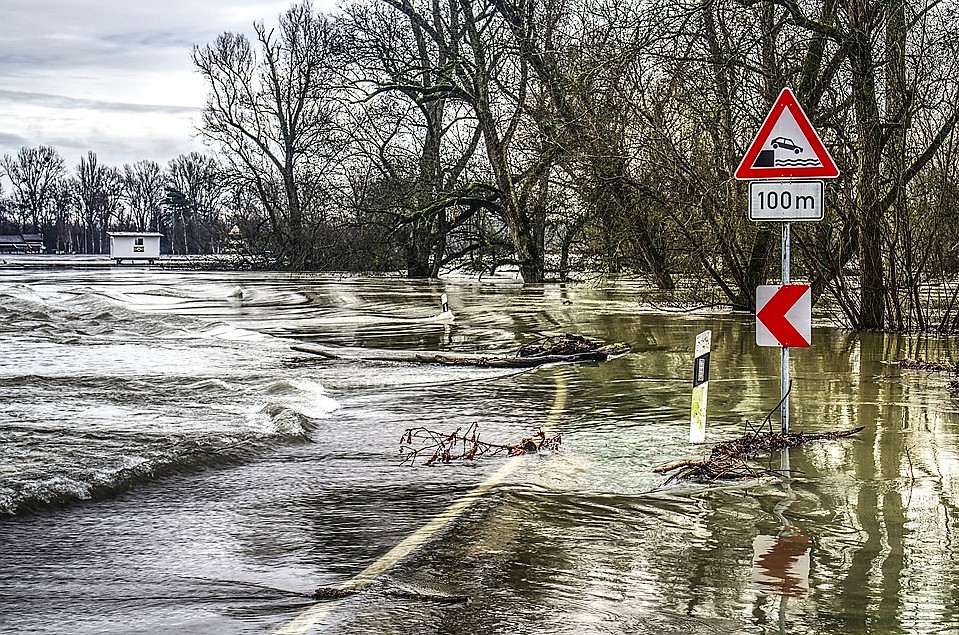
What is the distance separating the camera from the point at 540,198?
1474 inches

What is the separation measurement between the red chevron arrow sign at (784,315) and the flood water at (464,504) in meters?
0.88

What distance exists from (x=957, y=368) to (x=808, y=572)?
7.48 metres

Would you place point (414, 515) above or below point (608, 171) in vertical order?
below

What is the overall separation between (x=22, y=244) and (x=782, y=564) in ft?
496

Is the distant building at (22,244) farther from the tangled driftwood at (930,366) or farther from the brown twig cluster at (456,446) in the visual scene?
the brown twig cluster at (456,446)

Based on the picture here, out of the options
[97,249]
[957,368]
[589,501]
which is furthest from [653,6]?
[97,249]

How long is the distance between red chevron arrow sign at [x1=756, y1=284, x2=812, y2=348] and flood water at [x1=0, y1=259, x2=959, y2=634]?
88 cm

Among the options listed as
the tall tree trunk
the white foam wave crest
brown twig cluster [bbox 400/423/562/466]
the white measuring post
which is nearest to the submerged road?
brown twig cluster [bbox 400/423/562/466]

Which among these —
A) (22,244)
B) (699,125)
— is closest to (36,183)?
(22,244)

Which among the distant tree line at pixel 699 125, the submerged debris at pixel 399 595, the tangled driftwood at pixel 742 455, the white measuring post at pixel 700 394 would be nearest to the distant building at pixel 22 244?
the distant tree line at pixel 699 125

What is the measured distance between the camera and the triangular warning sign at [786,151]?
342 inches

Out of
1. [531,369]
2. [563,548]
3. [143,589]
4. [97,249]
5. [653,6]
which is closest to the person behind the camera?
[143,589]

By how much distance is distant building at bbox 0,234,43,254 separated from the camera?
144m

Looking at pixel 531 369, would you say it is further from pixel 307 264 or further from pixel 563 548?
pixel 307 264
